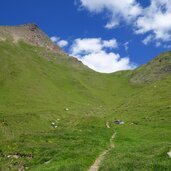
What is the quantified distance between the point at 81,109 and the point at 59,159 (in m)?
76.3

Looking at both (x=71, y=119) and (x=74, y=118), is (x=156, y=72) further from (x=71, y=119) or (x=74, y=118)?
(x=71, y=119)

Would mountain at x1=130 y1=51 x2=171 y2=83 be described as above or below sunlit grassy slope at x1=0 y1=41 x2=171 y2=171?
above

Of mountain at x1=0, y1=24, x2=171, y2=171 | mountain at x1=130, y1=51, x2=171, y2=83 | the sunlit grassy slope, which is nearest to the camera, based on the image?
the sunlit grassy slope

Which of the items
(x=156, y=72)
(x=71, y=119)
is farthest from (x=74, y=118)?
(x=156, y=72)

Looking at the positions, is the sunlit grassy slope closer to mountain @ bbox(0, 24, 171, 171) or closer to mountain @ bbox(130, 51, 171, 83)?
mountain @ bbox(0, 24, 171, 171)

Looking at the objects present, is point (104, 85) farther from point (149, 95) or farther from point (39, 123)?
point (39, 123)

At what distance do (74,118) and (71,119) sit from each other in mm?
1229

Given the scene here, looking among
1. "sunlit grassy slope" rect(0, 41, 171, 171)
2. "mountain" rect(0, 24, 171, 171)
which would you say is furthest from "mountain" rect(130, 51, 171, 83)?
"sunlit grassy slope" rect(0, 41, 171, 171)

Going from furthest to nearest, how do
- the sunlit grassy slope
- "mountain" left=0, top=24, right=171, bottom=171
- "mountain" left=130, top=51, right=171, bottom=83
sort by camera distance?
"mountain" left=130, top=51, right=171, bottom=83
"mountain" left=0, top=24, right=171, bottom=171
the sunlit grassy slope

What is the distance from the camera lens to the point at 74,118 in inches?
3738

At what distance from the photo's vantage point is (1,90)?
406 feet

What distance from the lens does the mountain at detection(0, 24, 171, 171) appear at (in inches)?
1464

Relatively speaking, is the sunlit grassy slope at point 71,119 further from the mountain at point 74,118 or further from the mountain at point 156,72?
the mountain at point 156,72

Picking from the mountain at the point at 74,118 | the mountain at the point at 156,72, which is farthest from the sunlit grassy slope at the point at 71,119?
the mountain at the point at 156,72
